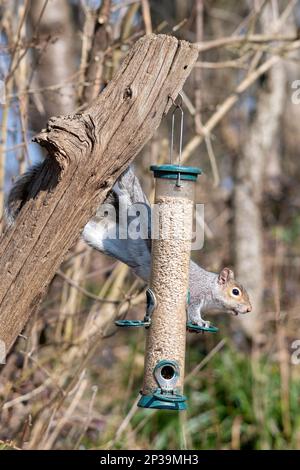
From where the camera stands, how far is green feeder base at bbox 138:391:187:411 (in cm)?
249

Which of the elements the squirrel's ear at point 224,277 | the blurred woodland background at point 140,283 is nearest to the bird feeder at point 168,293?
the squirrel's ear at point 224,277

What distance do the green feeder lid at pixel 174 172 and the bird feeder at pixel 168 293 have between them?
5cm

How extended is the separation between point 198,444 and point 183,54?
3.40 m

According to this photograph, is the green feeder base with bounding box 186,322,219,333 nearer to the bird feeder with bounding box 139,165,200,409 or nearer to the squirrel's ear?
the bird feeder with bounding box 139,165,200,409

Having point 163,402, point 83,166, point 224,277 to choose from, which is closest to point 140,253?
point 224,277

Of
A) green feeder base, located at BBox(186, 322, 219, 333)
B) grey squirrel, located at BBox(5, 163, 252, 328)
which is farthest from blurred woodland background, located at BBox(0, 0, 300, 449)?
green feeder base, located at BBox(186, 322, 219, 333)

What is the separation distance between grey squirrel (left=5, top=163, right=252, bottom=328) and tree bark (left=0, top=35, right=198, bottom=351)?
361 millimetres

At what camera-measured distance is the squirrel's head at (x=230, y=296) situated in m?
2.79

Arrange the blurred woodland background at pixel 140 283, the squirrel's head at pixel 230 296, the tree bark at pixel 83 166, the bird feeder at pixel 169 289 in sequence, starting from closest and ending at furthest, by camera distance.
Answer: the tree bark at pixel 83 166 → the bird feeder at pixel 169 289 → the squirrel's head at pixel 230 296 → the blurred woodland background at pixel 140 283

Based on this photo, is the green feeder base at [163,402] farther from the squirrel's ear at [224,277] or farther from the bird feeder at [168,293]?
the squirrel's ear at [224,277]

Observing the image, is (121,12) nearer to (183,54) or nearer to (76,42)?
(183,54)

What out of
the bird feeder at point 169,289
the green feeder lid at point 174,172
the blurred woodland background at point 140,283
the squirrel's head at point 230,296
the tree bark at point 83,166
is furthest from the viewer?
the blurred woodland background at point 140,283

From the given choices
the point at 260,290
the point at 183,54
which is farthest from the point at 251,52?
the point at 260,290

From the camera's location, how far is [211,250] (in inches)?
267
